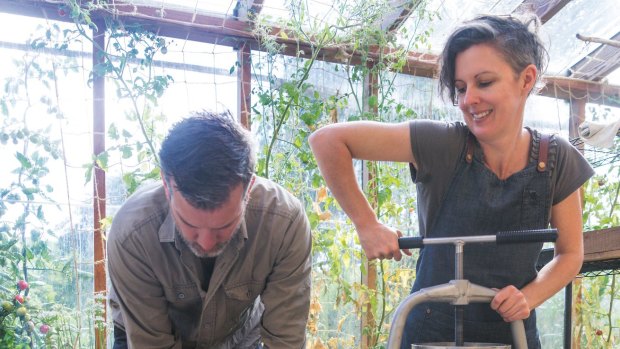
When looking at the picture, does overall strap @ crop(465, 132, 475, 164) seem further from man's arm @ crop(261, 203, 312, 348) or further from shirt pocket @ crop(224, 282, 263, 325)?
shirt pocket @ crop(224, 282, 263, 325)

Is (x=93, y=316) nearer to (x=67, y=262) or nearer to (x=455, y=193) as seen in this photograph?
(x=67, y=262)

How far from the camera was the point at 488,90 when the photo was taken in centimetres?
141

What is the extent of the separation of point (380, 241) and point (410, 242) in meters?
0.10

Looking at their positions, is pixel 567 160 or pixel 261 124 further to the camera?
pixel 261 124

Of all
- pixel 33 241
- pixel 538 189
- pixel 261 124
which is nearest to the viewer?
pixel 538 189

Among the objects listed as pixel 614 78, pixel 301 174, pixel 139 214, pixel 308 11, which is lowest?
pixel 139 214

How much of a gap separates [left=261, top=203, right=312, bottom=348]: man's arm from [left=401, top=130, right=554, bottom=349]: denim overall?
0.34 m

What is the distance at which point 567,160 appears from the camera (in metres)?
1.51

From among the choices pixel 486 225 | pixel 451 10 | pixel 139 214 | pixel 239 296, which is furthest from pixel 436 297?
pixel 451 10

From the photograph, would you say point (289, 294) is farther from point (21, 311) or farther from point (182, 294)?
point (21, 311)

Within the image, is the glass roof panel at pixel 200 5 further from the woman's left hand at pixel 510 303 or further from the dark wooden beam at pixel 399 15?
the woman's left hand at pixel 510 303

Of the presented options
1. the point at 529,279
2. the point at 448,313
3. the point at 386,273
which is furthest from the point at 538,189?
the point at 386,273

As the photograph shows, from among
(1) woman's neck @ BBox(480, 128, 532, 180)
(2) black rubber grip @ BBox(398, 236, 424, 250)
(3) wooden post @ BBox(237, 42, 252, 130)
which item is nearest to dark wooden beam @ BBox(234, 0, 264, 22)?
(3) wooden post @ BBox(237, 42, 252, 130)

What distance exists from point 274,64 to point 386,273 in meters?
1.28
